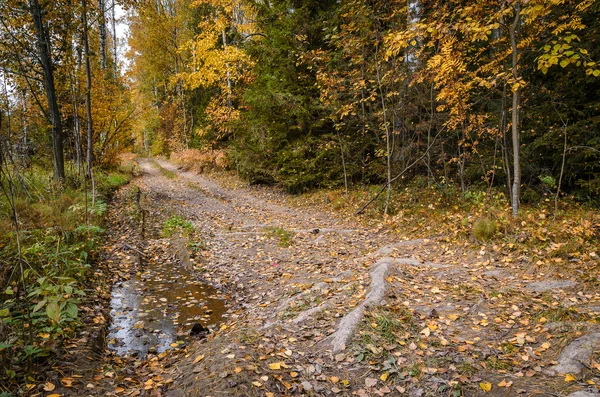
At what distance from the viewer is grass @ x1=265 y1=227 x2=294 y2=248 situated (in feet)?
Result: 26.8

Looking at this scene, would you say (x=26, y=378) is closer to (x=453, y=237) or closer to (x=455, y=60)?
(x=453, y=237)

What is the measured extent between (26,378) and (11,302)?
118 centimetres

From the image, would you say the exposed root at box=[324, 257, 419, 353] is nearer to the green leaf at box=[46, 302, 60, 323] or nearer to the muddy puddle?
the muddy puddle

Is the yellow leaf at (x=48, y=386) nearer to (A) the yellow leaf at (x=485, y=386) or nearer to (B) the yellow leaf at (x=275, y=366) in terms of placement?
(B) the yellow leaf at (x=275, y=366)

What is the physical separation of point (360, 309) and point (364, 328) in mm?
333

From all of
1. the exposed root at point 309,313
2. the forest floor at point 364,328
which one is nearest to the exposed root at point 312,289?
the forest floor at point 364,328

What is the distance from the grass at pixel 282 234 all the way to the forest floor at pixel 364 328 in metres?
0.51

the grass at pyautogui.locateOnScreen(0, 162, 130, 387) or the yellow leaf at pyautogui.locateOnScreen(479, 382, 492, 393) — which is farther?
the grass at pyautogui.locateOnScreen(0, 162, 130, 387)

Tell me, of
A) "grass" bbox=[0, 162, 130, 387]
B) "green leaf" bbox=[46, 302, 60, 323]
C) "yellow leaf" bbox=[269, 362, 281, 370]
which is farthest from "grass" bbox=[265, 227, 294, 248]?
"green leaf" bbox=[46, 302, 60, 323]

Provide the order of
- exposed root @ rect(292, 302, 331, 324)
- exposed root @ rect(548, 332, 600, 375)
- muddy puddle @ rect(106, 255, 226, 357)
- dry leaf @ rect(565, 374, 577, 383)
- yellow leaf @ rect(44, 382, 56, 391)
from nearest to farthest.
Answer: dry leaf @ rect(565, 374, 577, 383), exposed root @ rect(548, 332, 600, 375), yellow leaf @ rect(44, 382, 56, 391), exposed root @ rect(292, 302, 331, 324), muddy puddle @ rect(106, 255, 226, 357)

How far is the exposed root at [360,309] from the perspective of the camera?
3.86 meters

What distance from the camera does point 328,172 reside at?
41.7 ft

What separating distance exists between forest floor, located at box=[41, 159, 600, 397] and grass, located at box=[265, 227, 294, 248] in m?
0.51

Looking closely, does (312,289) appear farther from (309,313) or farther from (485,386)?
(485,386)
